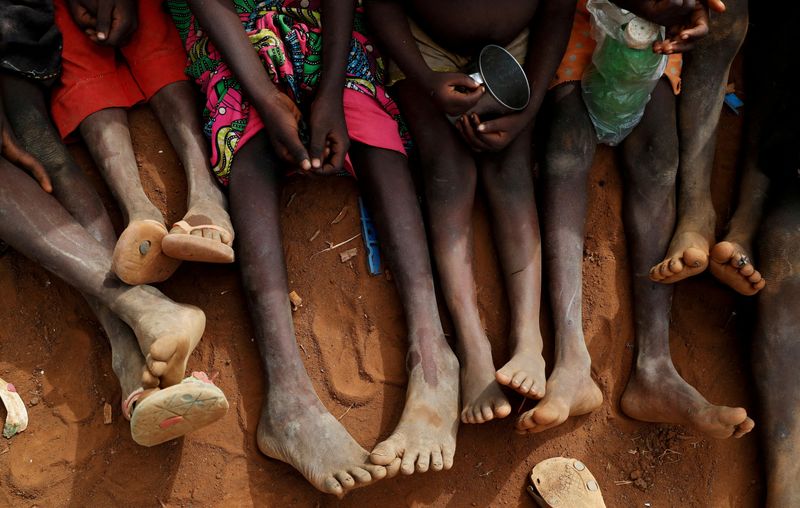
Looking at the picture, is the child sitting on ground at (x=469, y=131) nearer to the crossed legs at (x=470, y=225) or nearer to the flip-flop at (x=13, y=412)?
the crossed legs at (x=470, y=225)

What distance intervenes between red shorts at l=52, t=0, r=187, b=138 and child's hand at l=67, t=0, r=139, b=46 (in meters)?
0.06

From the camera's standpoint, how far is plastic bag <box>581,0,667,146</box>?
2.33 metres

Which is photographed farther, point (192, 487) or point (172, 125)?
point (172, 125)

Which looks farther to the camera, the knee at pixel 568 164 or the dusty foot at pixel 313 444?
the knee at pixel 568 164

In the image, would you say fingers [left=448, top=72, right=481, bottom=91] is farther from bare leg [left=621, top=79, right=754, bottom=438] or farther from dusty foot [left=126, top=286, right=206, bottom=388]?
dusty foot [left=126, top=286, right=206, bottom=388]

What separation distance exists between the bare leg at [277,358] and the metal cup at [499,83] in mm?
639

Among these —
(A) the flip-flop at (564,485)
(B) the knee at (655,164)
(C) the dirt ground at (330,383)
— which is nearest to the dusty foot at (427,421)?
(C) the dirt ground at (330,383)

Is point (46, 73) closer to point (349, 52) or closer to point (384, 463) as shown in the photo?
point (349, 52)

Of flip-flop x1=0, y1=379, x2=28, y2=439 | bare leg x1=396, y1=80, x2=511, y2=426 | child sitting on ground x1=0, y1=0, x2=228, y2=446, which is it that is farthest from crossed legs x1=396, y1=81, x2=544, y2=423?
flip-flop x1=0, y1=379, x2=28, y2=439

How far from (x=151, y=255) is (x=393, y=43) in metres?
0.99

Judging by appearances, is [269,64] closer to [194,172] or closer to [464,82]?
[194,172]

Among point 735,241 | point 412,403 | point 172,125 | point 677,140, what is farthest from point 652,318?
point 172,125

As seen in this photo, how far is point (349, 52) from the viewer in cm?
244

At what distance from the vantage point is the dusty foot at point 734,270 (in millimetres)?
2236
